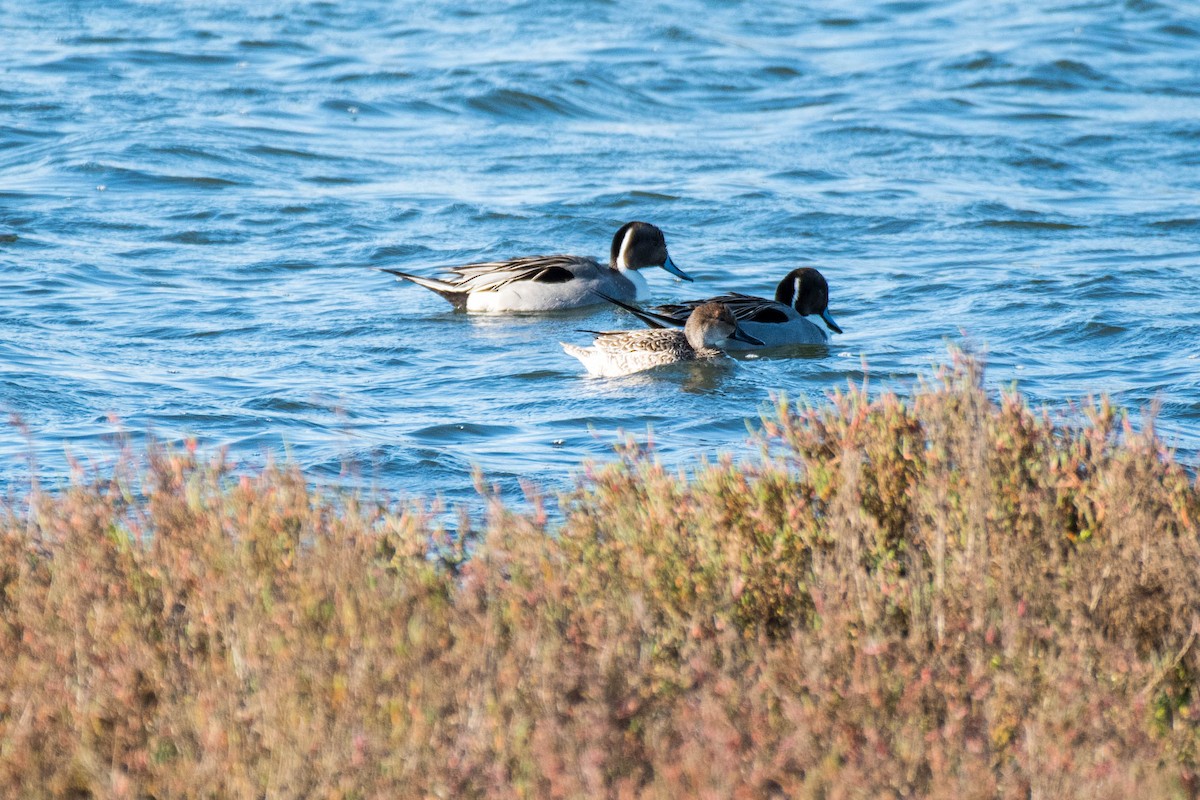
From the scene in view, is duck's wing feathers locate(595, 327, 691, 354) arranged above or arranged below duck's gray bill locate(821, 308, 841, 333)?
above

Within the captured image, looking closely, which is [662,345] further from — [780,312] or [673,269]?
[673,269]

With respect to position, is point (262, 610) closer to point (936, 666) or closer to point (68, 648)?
point (68, 648)

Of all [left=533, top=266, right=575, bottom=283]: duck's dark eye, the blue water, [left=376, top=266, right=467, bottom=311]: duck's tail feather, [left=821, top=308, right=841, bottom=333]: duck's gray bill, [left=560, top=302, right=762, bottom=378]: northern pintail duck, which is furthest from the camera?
[left=533, top=266, right=575, bottom=283]: duck's dark eye

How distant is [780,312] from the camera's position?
10859 mm

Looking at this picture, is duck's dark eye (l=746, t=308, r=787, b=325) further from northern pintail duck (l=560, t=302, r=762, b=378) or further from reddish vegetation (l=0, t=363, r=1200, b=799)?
reddish vegetation (l=0, t=363, r=1200, b=799)

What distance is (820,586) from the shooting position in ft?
14.0

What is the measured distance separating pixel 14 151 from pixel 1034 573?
46.4 feet

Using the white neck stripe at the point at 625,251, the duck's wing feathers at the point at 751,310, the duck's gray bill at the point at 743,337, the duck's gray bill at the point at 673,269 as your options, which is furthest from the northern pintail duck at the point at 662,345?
the duck's gray bill at the point at 673,269

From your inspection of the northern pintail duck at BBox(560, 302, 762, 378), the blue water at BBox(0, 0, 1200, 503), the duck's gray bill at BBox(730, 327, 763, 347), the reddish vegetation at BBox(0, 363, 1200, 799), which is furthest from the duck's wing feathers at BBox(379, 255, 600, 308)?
the reddish vegetation at BBox(0, 363, 1200, 799)

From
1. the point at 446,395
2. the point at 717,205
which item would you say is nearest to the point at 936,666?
the point at 446,395

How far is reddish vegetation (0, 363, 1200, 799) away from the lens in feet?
11.0

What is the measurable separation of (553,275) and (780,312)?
2059mm

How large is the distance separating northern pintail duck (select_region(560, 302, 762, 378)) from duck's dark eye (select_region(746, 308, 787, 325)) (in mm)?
287

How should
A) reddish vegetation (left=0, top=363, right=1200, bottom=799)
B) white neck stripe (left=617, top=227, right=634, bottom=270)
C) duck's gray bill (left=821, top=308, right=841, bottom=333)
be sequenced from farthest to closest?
white neck stripe (left=617, top=227, right=634, bottom=270) → duck's gray bill (left=821, top=308, right=841, bottom=333) → reddish vegetation (left=0, top=363, right=1200, bottom=799)
